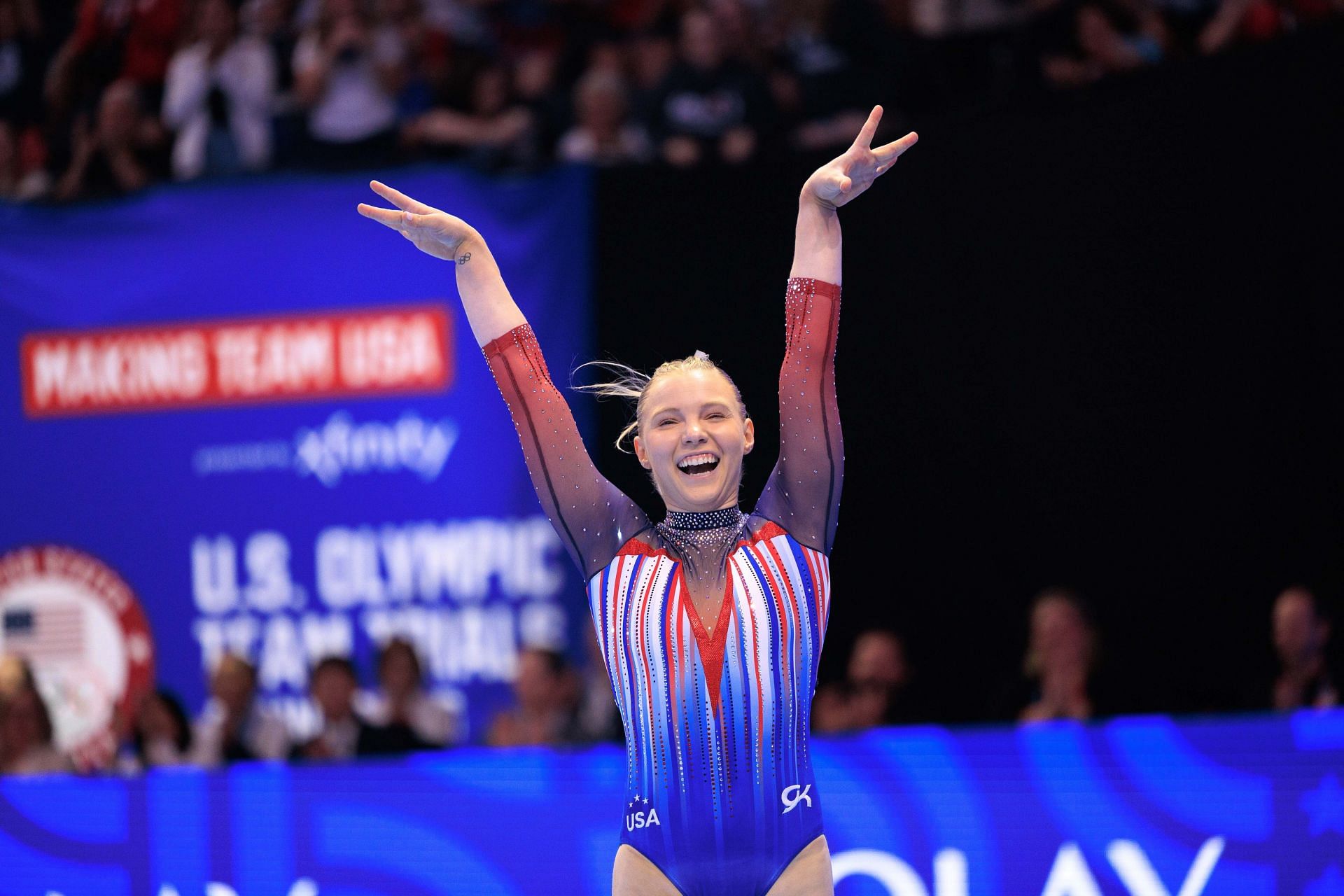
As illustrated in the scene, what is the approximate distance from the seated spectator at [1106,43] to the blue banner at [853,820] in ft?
11.1

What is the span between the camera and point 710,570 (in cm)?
312

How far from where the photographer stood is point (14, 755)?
5773mm

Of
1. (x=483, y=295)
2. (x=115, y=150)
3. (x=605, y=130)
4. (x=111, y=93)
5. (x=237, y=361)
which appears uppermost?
(x=111, y=93)

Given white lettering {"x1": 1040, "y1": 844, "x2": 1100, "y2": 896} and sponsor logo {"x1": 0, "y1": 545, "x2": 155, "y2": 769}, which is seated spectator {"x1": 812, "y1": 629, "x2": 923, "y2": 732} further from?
sponsor logo {"x1": 0, "y1": 545, "x2": 155, "y2": 769}

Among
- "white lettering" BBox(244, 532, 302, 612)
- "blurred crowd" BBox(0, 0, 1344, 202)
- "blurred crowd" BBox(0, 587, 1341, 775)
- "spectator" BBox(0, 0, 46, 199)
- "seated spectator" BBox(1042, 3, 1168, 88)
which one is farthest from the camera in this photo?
"spectator" BBox(0, 0, 46, 199)

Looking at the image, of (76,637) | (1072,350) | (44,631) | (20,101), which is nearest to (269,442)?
(76,637)

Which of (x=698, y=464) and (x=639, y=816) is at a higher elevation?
(x=698, y=464)

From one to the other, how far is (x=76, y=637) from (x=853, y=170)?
5.85m

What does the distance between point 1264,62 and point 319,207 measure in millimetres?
4157

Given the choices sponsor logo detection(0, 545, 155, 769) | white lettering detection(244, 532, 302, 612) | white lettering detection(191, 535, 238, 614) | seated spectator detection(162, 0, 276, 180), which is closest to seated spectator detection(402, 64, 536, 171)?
seated spectator detection(162, 0, 276, 180)

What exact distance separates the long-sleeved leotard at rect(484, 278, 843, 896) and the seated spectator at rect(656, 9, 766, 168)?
4014 millimetres

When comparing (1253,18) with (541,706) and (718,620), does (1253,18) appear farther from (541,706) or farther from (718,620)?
(718,620)

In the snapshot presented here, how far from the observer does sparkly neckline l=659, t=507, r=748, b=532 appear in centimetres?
318

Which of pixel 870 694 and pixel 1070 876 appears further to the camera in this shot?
pixel 870 694
